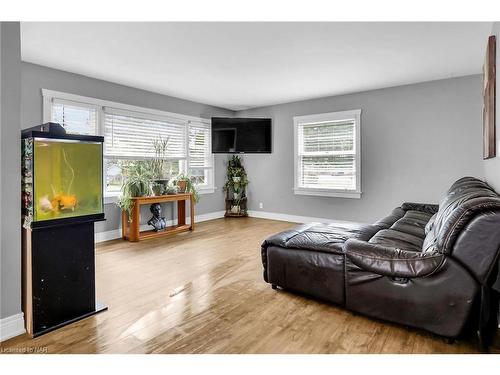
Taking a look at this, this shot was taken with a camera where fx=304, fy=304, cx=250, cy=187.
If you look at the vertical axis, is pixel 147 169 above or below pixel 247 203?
above

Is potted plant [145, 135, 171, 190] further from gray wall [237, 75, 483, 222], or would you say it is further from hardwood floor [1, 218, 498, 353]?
gray wall [237, 75, 483, 222]

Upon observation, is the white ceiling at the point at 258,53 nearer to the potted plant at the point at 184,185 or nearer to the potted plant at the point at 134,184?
the potted plant at the point at 134,184

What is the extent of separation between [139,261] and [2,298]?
5.65ft

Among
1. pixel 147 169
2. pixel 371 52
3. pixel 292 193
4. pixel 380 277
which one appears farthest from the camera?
pixel 292 193

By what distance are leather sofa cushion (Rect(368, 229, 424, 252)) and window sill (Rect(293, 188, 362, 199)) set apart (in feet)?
9.09

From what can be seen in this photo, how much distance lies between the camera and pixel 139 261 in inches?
140

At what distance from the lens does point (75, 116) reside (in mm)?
4277

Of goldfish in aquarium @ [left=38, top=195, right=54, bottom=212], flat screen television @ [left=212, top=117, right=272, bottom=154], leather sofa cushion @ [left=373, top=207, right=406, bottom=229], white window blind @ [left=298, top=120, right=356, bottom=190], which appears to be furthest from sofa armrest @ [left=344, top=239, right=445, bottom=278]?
flat screen television @ [left=212, top=117, right=272, bottom=154]

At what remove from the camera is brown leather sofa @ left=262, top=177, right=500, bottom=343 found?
1.68 meters

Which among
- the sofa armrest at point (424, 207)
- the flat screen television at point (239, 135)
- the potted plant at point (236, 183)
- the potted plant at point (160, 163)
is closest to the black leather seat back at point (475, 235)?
the sofa armrest at point (424, 207)
